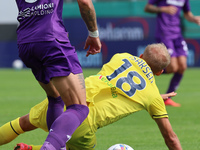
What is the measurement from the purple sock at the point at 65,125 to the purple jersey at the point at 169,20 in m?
5.96

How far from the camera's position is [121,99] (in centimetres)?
413

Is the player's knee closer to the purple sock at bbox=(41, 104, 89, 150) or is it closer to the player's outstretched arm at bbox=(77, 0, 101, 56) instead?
the purple sock at bbox=(41, 104, 89, 150)

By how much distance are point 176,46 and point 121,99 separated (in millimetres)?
5426

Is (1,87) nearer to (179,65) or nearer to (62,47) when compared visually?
(179,65)

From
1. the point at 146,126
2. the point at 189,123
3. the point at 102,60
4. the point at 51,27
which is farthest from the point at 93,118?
the point at 102,60

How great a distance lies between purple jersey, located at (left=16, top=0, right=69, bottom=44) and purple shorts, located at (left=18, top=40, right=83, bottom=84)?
5 centimetres

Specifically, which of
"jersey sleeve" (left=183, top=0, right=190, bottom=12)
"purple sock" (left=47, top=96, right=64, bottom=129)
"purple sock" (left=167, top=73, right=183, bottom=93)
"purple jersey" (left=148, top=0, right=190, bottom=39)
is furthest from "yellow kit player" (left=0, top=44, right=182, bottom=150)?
"jersey sleeve" (left=183, top=0, right=190, bottom=12)

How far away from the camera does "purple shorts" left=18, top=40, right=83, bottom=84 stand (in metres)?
3.62

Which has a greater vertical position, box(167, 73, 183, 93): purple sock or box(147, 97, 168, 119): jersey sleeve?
box(147, 97, 168, 119): jersey sleeve

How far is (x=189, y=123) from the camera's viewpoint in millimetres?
6453

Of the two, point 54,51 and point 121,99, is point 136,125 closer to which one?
point 121,99

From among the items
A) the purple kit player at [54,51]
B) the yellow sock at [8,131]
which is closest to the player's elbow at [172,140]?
the purple kit player at [54,51]

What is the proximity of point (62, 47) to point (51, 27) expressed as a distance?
0.17 meters

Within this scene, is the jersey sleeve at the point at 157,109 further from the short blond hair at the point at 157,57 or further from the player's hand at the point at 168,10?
the player's hand at the point at 168,10
